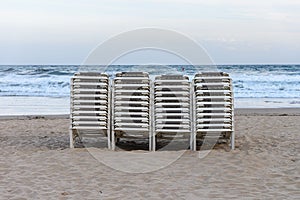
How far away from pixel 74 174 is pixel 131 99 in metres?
1.86

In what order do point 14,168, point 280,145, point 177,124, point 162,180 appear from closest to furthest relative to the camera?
point 162,180
point 14,168
point 177,124
point 280,145

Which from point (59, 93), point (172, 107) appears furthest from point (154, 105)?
point (59, 93)

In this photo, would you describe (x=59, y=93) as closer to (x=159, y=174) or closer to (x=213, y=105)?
Result: (x=213, y=105)

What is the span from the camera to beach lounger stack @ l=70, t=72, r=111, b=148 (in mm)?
7645

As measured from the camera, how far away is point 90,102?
302 inches

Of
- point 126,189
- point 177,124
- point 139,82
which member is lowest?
point 126,189

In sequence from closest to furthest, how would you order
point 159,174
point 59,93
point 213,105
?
1. point 159,174
2. point 213,105
3. point 59,93

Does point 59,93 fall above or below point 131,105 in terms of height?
below

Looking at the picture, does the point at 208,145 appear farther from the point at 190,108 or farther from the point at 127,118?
the point at 127,118

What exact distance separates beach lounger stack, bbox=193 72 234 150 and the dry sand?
0.39 metres

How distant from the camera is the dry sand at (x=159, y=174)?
17.2 feet

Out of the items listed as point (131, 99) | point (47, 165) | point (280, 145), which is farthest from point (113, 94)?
point (280, 145)

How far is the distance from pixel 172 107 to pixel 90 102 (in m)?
1.25

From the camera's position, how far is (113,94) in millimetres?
7641
